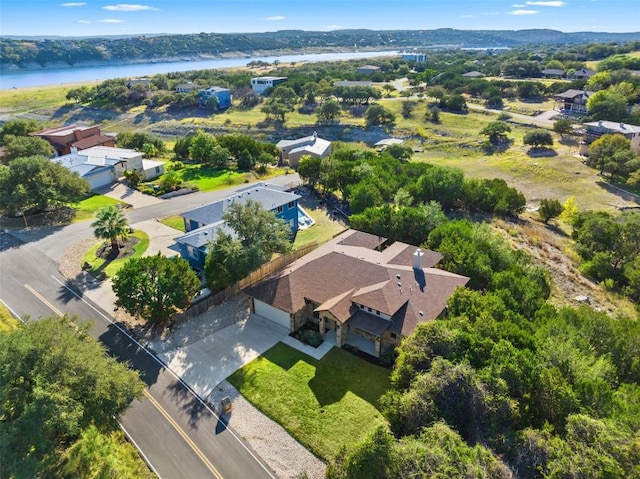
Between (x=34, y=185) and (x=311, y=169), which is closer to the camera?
(x=34, y=185)

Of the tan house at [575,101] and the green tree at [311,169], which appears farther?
the tan house at [575,101]

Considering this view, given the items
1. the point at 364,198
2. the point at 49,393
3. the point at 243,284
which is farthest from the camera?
the point at 364,198

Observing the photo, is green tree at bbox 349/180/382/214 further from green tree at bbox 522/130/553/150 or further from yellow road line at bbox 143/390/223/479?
green tree at bbox 522/130/553/150

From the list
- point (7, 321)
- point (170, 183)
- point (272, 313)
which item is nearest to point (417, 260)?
point (272, 313)

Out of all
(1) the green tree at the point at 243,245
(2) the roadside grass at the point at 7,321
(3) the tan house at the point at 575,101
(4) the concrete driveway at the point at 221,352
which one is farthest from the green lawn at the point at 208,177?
(3) the tan house at the point at 575,101

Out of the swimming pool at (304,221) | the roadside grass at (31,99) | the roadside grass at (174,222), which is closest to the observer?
the roadside grass at (174,222)

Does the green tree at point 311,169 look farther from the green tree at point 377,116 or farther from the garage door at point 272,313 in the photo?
the green tree at point 377,116

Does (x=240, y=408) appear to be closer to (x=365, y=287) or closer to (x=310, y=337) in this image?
(x=310, y=337)
